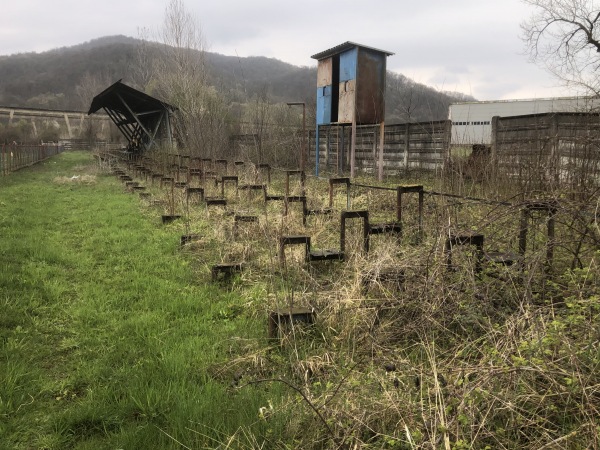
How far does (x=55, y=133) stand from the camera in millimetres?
56188

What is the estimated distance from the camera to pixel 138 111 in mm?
24828

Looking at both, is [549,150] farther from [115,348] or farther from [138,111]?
[138,111]

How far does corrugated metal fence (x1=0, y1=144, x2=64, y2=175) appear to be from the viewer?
1858cm

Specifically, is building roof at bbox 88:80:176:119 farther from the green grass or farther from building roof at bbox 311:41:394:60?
the green grass

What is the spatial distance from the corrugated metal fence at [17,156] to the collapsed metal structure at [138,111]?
4.02m

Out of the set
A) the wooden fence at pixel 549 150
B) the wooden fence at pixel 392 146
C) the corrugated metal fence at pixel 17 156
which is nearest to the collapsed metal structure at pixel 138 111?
the corrugated metal fence at pixel 17 156

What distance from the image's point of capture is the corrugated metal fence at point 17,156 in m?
18.6

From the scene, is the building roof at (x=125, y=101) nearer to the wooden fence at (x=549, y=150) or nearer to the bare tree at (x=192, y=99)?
the bare tree at (x=192, y=99)

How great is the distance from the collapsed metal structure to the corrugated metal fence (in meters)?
4.02

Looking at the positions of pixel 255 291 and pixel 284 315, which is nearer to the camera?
pixel 284 315

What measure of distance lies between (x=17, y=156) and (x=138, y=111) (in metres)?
6.60

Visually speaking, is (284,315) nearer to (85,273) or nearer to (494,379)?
(494,379)

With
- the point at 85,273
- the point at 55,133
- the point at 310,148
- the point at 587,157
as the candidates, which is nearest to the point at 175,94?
the point at 310,148

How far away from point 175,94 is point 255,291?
21.4 metres
